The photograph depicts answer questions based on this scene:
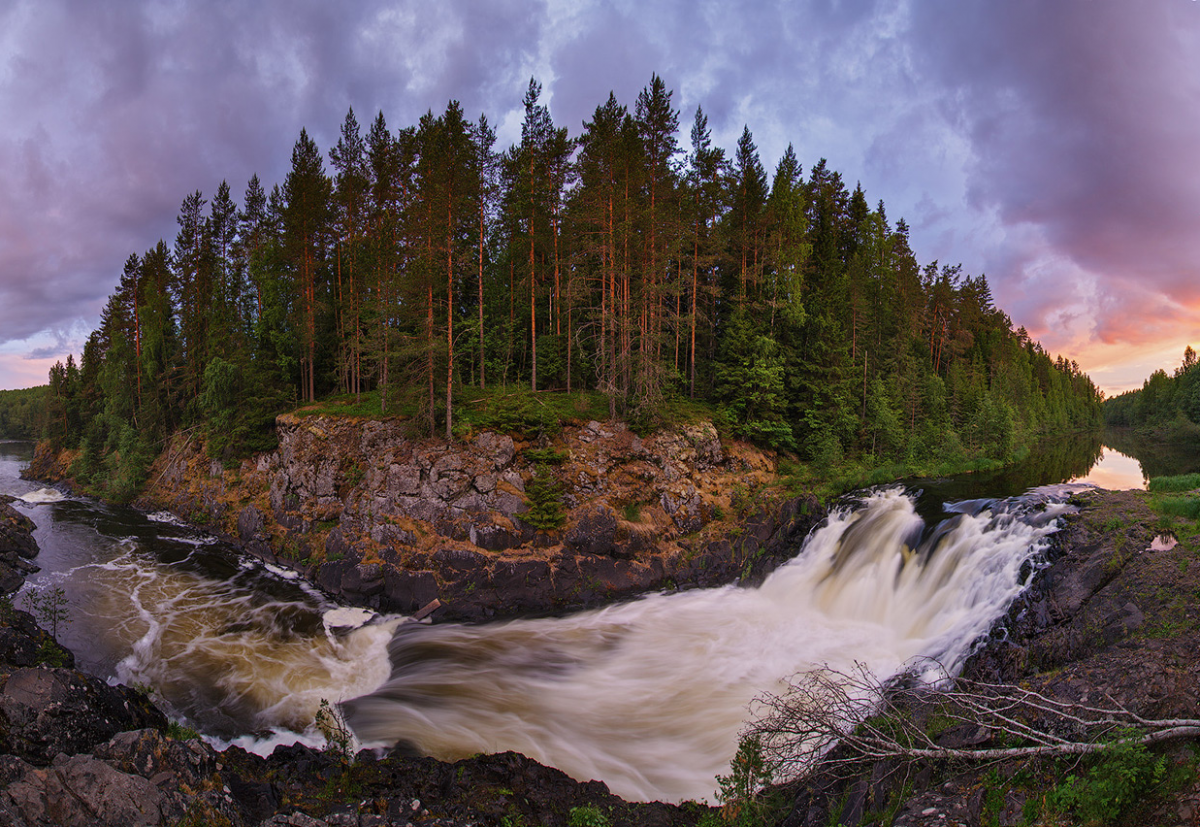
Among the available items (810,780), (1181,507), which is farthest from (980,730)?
(1181,507)

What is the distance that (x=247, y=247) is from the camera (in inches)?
1366

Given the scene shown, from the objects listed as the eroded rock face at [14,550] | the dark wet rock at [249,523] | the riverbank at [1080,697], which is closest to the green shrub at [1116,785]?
the riverbank at [1080,697]

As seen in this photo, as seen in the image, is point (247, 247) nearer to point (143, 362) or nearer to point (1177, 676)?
point (143, 362)

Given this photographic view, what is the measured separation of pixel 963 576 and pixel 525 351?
21.6m

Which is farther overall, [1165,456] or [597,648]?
[1165,456]

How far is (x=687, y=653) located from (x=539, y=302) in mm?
21548

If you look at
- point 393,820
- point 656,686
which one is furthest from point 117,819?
point 656,686

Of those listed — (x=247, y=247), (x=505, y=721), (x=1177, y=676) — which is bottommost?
(x=505, y=721)

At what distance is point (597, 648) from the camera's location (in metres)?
13.3

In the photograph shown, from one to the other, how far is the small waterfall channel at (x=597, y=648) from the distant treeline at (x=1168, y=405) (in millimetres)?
52188

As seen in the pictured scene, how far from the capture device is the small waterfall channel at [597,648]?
33.1ft

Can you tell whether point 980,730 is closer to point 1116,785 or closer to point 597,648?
point 1116,785

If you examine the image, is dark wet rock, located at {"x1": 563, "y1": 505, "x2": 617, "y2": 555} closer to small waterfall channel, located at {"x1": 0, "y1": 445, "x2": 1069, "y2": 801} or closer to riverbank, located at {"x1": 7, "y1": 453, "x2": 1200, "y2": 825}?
small waterfall channel, located at {"x1": 0, "y1": 445, "x2": 1069, "y2": 801}

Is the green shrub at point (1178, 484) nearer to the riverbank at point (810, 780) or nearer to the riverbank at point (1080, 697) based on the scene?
the riverbank at point (1080, 697)
